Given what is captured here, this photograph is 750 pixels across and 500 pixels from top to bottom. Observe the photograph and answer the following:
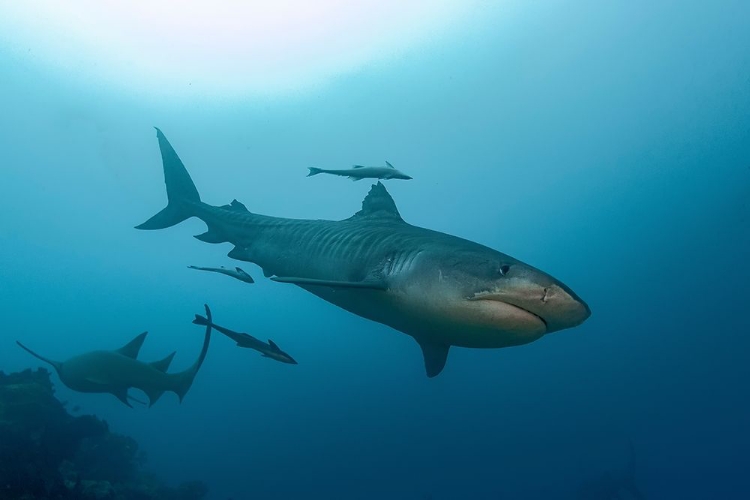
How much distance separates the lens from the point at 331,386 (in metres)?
49.2

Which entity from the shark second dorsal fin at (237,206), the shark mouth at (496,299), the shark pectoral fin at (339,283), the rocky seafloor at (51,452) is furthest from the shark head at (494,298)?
the rocky seafloor at (51,452)

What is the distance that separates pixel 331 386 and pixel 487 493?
68.1ft

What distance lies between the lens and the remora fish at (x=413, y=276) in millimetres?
2818

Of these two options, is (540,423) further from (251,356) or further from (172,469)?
(251,356)

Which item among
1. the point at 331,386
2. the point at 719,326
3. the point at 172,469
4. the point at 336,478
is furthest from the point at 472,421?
the point at 719,326

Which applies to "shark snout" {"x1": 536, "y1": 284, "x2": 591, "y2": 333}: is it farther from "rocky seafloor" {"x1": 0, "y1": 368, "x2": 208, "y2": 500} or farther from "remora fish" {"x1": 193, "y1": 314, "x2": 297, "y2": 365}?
"rocky seafloor" {"x1": 0, "y1": 368, "x2": 208, "y2": 500}

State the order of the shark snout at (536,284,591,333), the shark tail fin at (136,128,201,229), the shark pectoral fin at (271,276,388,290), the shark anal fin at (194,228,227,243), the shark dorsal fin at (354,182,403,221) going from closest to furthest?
the shark snout at (536,284,591,333), the shark pectoral fin at (271,276,388,290), the shark dorsal fin at (354,182,403,221), the shark anal fin at (194,228,227,243), the shark tail fin at (136,128,201,229)

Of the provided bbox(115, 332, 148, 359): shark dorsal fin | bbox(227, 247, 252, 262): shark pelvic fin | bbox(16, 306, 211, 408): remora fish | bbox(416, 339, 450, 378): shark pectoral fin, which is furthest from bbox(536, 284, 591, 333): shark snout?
bbox(115, 332, 148, 359): shark dorsal fin

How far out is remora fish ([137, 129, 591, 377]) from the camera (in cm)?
282

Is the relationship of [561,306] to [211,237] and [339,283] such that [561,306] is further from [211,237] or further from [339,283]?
[211,237]

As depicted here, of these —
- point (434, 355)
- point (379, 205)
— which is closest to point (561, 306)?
point (434, 355)

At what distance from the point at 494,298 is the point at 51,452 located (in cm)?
1090

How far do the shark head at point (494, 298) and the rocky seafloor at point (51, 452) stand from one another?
308 inches

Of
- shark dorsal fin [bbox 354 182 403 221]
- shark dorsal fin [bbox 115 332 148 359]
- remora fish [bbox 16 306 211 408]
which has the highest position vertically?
shark dorsal fin [bbox 354 182 403 221]
